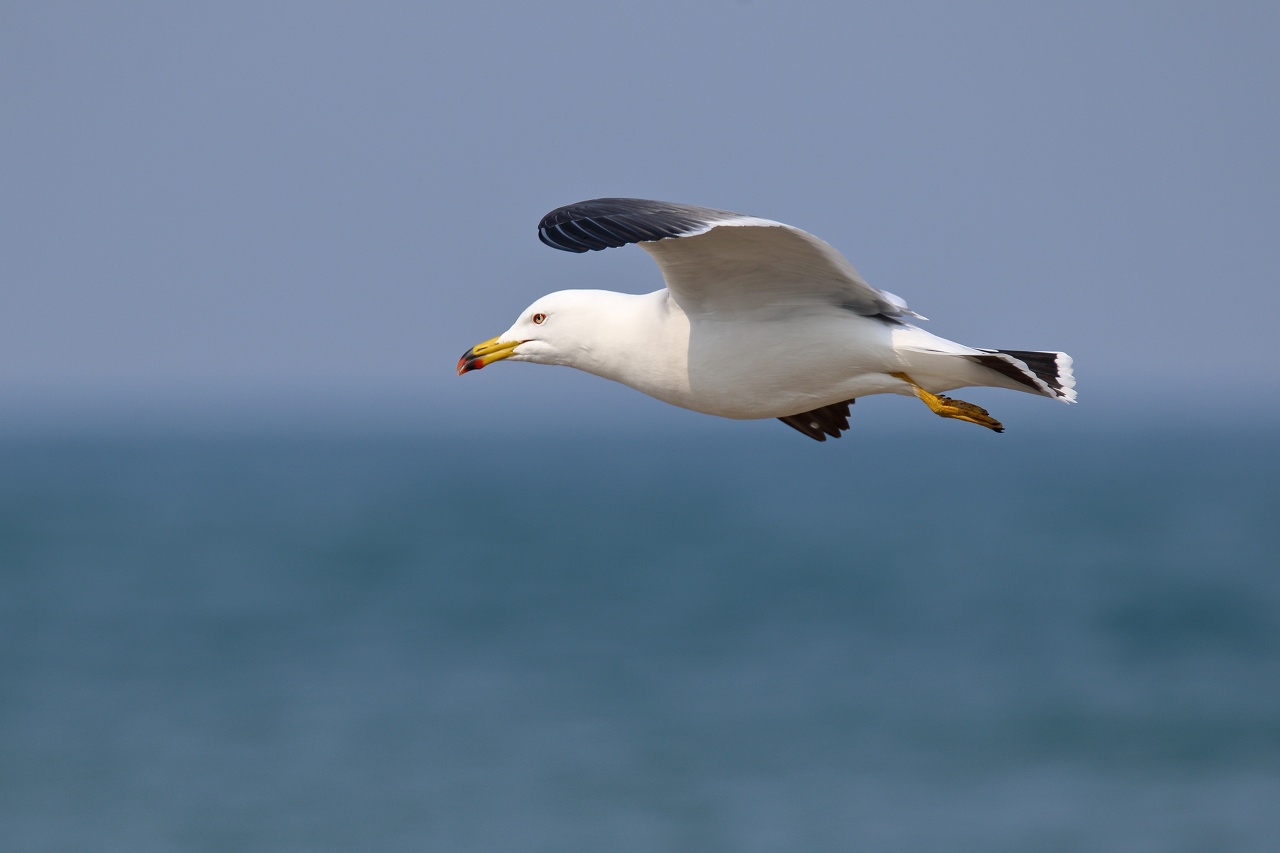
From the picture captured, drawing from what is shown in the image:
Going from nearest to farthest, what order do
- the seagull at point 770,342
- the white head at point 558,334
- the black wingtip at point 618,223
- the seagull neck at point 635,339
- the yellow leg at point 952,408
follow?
the black wingtip at point 618,223
the seagull at point 770,342
the yellow leg at point 952,408
the seagull neck at point 635,339
the white head at point 558,334

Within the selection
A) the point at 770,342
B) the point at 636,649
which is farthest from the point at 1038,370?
the point at 636,649

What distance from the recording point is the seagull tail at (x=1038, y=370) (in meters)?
9.75

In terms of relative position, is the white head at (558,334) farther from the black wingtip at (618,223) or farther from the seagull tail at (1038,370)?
the seagull tail at (1038,370)

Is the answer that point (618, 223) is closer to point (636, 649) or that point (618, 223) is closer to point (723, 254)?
point (723, 254)

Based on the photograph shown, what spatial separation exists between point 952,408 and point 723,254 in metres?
1.76

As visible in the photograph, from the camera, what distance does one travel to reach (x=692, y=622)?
69.2 metres

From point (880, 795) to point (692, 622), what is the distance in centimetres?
2609

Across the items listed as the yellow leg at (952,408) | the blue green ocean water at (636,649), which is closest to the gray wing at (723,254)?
the yellow leg at (952,408)

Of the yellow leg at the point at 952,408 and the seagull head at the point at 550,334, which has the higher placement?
the seagull head at the point at 550,334

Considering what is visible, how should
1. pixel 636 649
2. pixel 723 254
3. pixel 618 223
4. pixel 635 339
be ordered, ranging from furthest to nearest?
1. pixel 636 649
2. pixel 635 339
3. pixel 723 254
4. pixel 618 223

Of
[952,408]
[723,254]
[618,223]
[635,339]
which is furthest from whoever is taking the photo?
[635,339]

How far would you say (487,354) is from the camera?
10.9 metres

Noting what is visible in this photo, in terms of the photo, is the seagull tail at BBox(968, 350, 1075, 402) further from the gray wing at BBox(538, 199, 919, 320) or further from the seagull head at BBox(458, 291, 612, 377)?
the seagull head at BBox(458, 291, 612, 377)

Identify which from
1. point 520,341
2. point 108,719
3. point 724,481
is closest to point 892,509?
point 724,481
